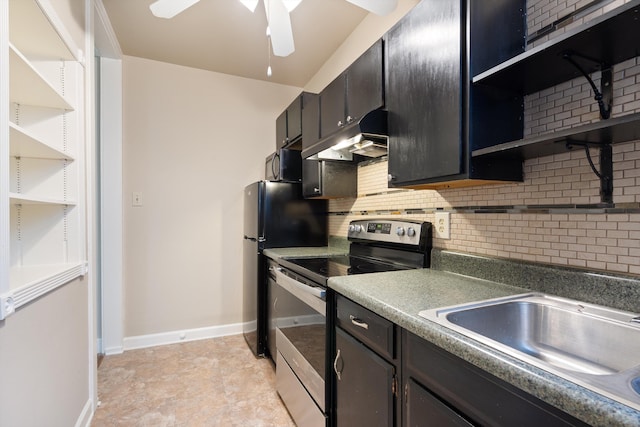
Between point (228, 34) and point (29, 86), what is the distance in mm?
1469

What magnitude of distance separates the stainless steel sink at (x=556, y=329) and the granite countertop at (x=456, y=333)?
4 centimetres

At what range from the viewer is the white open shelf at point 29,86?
1.05 metres

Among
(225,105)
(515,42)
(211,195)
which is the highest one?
(225,105)

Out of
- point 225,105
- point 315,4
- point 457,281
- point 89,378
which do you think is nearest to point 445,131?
point 457,281

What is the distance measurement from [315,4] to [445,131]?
1.48m

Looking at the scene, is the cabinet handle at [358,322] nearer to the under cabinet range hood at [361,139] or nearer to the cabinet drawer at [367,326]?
the cabinet drawer at [367,326]

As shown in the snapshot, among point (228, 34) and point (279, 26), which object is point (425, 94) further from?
point (228, 34)

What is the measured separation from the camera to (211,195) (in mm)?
2947

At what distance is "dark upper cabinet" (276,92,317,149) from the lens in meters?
2.47

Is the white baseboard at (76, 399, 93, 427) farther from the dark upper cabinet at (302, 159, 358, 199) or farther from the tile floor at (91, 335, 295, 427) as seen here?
the dark upper cabinet at (302, 159, 358, 199)

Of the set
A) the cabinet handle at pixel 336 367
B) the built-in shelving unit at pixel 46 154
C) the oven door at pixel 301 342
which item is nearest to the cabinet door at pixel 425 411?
the cabinet handle at pixel 336 367

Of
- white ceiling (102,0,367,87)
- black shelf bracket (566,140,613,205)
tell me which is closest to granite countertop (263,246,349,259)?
black shelf bracket (566,140,613,205)

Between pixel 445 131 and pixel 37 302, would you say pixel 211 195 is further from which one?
pixel 445 131

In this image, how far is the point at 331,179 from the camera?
224cm
